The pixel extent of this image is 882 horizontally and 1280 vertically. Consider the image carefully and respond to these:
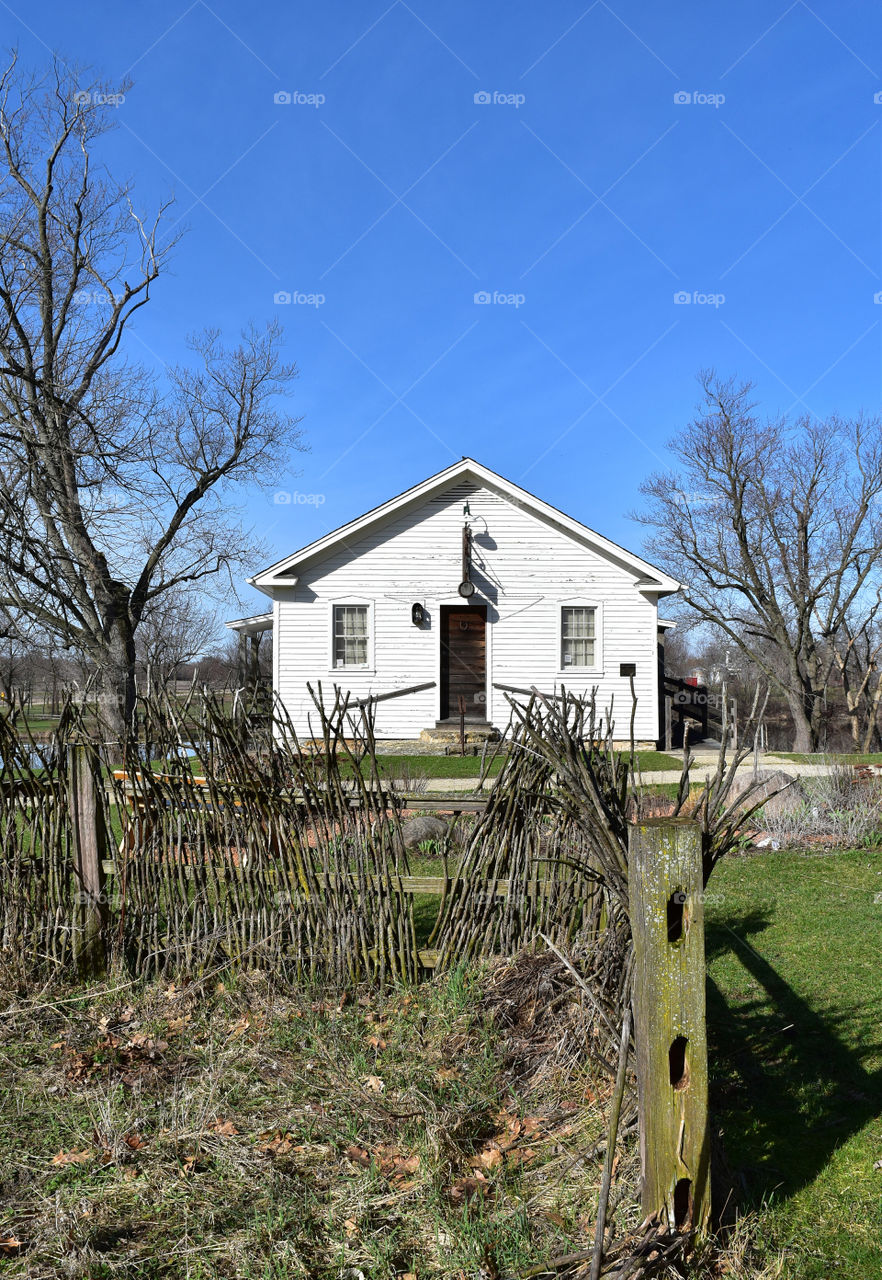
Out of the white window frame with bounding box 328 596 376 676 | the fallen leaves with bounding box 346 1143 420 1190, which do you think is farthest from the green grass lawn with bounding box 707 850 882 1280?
the white window frame with bounding box 328 596 376 676

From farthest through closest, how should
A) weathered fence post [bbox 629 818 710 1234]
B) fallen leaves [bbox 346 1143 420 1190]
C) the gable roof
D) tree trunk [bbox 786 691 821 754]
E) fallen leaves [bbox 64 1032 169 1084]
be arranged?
tree trunk [bbox 786 691 821 754] < the gable roof < fallen leaves [bbox 64 1032 169 1084] < fallen leaves [bbox 346 1143 420 1190] < weathered fence post [bbox 629 818 710 1234]

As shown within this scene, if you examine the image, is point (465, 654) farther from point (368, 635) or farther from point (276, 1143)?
point (276, 1143)

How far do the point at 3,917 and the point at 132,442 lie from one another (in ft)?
48.8

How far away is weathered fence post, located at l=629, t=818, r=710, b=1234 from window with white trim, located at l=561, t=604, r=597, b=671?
15949 millimetres

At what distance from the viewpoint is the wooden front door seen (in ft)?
61.0

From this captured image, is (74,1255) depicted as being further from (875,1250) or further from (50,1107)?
(875,1250)

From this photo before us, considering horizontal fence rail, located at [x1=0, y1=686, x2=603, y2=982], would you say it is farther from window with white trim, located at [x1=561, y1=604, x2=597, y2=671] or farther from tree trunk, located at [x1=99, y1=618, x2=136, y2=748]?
window with white trim, located at [x1=561, y1=604, x2=597, y2=671]

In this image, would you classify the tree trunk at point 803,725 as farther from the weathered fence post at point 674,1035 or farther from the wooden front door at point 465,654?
the weathered fence post at point 674,1035

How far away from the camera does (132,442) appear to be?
1825 centimetres

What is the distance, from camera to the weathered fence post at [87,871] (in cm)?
507

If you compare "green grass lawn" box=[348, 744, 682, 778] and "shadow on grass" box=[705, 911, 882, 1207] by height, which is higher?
"green grass lawn" box=[348, 744, 682, 778]

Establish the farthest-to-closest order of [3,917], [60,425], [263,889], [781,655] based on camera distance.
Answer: [781,655] → [60,425] → [3,917] → [263,889]

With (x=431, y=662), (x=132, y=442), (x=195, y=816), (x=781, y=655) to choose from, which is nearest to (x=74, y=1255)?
(x=195, y=816)

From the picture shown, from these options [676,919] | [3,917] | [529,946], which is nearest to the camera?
[676,919]
